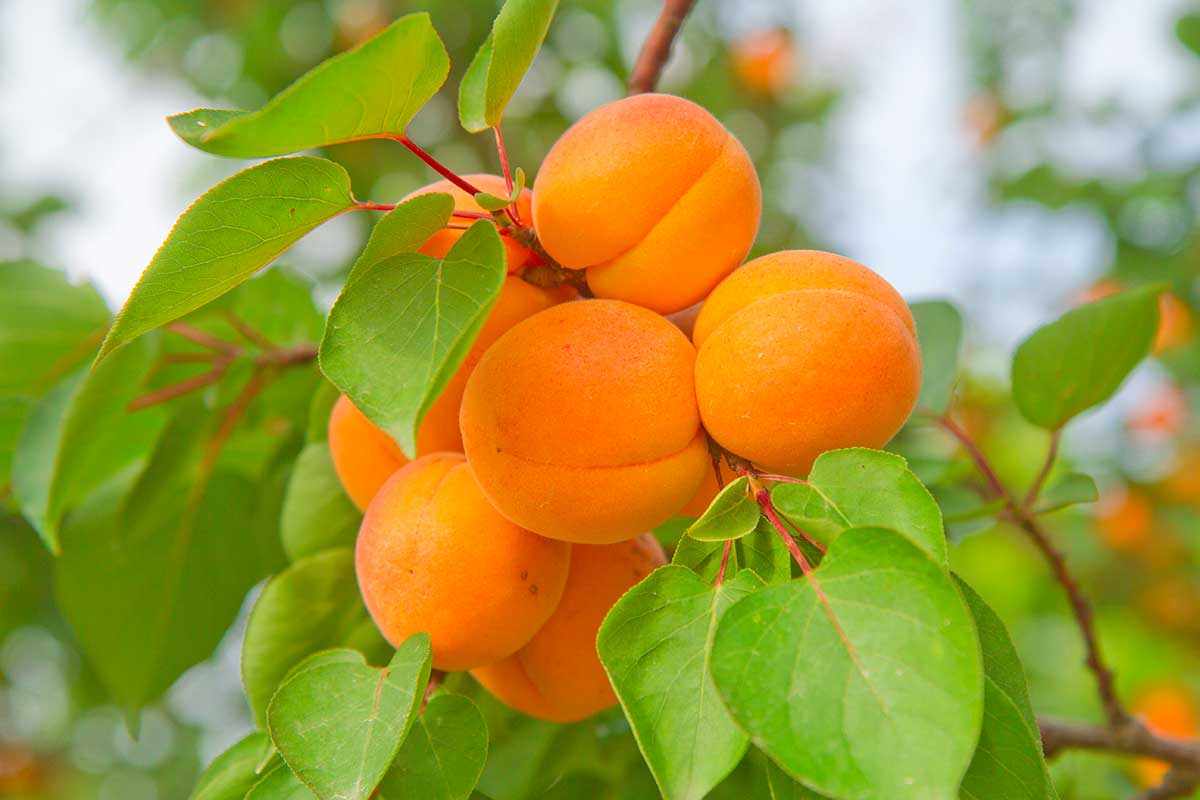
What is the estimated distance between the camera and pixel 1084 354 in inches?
38.4

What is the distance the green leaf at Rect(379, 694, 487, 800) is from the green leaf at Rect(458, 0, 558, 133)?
373 millimetres

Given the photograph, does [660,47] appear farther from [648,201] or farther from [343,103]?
[343,103]

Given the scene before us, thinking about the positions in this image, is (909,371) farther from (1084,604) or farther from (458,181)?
(1084,604)

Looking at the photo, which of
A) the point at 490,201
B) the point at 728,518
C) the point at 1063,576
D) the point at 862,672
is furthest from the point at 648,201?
the point at 1063,576

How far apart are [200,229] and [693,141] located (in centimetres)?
31

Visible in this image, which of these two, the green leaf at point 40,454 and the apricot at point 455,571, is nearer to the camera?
the apricot at point 455,571

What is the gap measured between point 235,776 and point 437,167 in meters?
0.46

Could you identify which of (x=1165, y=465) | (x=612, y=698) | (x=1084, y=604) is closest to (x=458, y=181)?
(x=612, y=698)

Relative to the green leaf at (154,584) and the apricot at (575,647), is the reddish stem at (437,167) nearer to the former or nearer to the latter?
the apricot at (575,647)

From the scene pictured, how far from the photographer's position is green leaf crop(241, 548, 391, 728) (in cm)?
81

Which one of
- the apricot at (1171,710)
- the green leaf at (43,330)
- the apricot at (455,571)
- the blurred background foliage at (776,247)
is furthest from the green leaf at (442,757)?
the apricot at (1171,710)

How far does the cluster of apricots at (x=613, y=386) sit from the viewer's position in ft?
1.92

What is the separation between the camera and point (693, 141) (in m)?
0.65

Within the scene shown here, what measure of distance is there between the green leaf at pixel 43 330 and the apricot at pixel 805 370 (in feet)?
2.54
